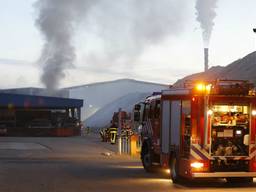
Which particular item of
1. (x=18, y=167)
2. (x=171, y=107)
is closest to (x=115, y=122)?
(x=18, y=167)

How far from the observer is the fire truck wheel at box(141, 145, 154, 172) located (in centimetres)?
2151

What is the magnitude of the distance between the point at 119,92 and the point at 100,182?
4070 inches

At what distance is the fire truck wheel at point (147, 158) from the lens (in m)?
21.5

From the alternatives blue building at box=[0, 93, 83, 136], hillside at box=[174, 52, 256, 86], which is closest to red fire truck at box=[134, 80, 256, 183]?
hillside at box=[174, 52, 256, 86]

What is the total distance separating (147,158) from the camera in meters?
21.9

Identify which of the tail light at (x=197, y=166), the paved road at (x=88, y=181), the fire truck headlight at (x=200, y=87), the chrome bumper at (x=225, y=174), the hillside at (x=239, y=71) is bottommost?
the paved road at (x=88, y=181)

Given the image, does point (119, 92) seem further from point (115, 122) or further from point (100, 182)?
point (100, 182)

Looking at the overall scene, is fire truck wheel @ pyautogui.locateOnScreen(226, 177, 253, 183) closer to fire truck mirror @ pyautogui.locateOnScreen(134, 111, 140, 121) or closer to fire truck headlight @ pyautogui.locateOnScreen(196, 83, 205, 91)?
fire truck headlight @ pyautogui.locateOnScreen(196, 83, 205, 91)

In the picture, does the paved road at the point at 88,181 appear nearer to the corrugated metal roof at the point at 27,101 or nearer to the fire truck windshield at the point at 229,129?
the fire truck windshield at the point at 229,129

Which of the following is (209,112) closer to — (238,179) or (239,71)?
(238,179)

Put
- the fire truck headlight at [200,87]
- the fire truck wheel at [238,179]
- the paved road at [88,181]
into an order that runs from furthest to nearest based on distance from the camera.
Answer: the fire truck wheel at [238,179] → the fire truck headlight at [200,87] → the paved road at [88,181]

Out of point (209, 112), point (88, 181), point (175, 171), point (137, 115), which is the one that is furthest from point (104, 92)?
point (209, 112)

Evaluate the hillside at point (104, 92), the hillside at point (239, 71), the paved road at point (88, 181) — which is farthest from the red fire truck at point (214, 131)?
the hillside at point (104, 92)

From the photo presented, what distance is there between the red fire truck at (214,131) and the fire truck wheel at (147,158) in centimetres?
295
